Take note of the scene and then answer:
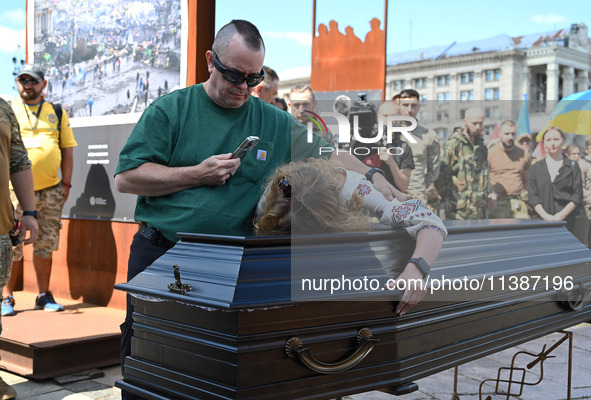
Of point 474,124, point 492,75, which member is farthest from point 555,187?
point 492,75

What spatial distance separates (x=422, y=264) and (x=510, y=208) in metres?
4.47

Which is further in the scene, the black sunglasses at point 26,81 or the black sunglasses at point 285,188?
the black sunglasses at point 26,81

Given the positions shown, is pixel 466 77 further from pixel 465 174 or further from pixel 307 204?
pixel 307 204

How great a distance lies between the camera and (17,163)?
338 centimetres

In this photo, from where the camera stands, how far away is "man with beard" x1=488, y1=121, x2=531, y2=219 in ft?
20.1

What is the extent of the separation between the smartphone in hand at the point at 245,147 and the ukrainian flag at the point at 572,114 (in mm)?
5250

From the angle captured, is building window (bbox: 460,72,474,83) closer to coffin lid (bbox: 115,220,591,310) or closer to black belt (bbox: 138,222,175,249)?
coffin lid (bbox: 115,220,591,310)

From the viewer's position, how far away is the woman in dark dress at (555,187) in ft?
20.5

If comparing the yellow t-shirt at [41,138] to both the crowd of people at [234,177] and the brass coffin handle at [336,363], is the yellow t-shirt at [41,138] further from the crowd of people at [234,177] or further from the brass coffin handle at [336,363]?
the brass coffin handle at [336,363]

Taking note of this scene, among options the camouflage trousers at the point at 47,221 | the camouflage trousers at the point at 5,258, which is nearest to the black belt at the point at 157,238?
the camouflage trousers at the point at 5,258

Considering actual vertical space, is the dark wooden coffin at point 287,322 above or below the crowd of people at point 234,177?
below

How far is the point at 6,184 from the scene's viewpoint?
320 centimetres

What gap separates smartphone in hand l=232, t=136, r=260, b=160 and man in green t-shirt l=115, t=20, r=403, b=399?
3 cm

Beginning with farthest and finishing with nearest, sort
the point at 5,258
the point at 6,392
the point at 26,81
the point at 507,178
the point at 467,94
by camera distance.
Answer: the point at 467,94
the point at 507,178
the point at 26,81
the point at 6,392
the point at 5,258
